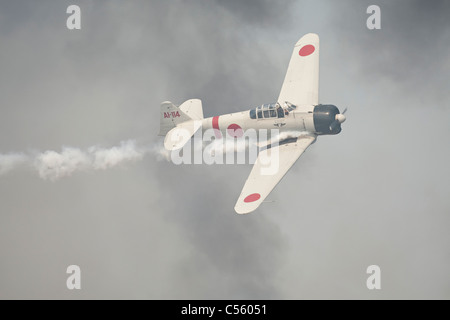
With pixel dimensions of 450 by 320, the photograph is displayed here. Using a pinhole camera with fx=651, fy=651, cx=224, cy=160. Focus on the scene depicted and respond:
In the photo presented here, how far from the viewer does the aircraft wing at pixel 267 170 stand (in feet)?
126

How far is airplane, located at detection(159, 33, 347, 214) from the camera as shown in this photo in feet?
132

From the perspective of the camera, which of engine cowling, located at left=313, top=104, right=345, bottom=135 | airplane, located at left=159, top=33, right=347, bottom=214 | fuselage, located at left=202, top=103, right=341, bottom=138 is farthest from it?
fuselage, located at left=202, top=103, right=341, bottom=138

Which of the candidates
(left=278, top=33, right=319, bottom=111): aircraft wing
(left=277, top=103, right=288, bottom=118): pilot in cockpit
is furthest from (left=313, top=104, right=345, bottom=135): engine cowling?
(left=277, top=103, right=288, bottom=118): pilot in cockpit

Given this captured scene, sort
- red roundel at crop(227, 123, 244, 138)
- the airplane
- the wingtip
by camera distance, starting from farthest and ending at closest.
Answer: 1. the wingtip
2. red roundel at crop(227, 123, 244, 138)
3. the airplane

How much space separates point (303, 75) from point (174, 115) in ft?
31.0

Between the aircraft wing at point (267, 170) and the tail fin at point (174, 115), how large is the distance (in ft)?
20.8

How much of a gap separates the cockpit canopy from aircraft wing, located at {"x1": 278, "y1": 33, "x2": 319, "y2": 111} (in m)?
0.49

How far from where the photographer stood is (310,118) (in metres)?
41.6

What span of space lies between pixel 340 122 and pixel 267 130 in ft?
15.8

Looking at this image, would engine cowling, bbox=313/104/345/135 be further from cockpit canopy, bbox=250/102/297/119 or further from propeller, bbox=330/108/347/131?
cockpit canopy, bbox=250/102/297/119

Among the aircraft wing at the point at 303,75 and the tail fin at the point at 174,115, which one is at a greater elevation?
the aircraft wing at the point at 303,75

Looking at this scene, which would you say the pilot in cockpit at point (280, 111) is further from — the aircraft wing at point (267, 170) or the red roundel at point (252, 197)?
the red roundel at point (252, 197)

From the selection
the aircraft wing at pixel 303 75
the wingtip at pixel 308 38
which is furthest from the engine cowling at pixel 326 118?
the wingtip at pixel 308 38

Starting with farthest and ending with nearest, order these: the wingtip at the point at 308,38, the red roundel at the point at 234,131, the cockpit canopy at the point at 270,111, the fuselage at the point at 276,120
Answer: the wingtip at the point at 308,38
the red roundel at the point at 234,131
the cockpit canopy at the point at 270,111
the fuselage at the point at 276,120
